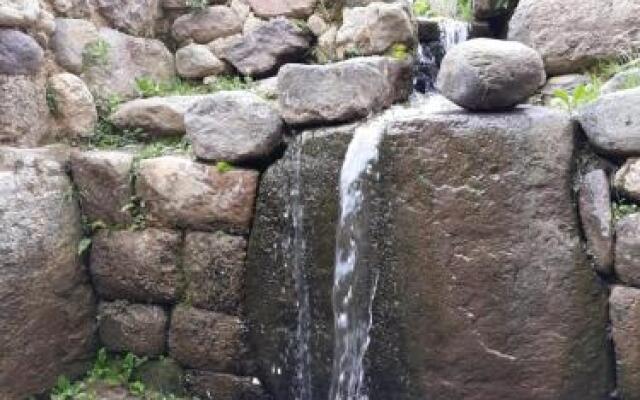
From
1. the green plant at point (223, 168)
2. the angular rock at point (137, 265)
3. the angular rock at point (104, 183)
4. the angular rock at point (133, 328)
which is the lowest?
the angular rock at point (133, 328)

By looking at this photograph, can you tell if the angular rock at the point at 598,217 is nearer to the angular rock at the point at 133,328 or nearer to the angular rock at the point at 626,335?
the angular rock at the point at 626,335

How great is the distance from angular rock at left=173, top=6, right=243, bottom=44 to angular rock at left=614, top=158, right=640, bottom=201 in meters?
2.59

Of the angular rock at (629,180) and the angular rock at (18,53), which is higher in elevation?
the angular rock at (18,53)

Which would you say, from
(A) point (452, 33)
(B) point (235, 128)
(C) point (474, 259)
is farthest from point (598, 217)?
(A) point (452, 33)

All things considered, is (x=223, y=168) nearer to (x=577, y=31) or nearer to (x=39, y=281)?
(x=39, y=281)

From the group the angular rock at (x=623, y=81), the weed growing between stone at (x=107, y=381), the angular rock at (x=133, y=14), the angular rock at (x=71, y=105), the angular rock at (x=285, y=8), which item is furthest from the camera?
the angular rock at (x=285, y=8)

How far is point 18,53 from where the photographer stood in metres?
3.46

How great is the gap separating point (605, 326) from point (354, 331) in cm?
100

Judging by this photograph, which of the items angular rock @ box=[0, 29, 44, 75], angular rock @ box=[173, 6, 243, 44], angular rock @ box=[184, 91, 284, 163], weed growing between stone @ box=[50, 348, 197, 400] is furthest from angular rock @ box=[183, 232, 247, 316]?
angular rock @ box=[173, 6, 243, 44]

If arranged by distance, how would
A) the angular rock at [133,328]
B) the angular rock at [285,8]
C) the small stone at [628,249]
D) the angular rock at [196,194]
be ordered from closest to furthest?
1. the small stone at [628,249]
2. the angular rock at [196,194]
3. the angular rock at [133,328]
4. the angular rock at [285,8]

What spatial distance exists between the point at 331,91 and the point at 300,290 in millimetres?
903

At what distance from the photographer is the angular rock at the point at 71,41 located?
3.85m

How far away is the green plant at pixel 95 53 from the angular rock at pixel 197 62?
0.55 meters

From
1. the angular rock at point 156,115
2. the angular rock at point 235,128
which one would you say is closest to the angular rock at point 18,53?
the angular rock at point 156,115
